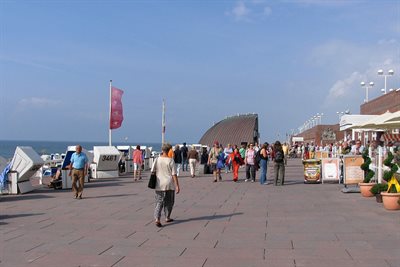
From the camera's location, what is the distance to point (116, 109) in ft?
95.1

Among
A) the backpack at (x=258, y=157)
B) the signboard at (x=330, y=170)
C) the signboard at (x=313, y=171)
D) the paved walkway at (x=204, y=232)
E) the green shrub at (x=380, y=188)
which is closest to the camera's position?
the paved walkway at (x=204, y=232)

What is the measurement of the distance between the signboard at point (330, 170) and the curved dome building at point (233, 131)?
64923mm

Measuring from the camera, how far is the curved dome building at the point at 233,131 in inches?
3452

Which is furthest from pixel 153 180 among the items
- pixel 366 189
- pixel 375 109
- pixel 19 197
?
pixel 375 109

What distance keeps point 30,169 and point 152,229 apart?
8.76 metres

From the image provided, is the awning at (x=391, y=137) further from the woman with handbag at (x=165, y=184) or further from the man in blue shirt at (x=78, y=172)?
the woman with handbag at (x=165, y=184)

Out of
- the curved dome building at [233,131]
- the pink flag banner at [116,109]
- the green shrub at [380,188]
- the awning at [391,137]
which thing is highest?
the curved dome building at [233,131]

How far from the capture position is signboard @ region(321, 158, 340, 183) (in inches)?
808

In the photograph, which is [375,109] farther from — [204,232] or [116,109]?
[204,232]

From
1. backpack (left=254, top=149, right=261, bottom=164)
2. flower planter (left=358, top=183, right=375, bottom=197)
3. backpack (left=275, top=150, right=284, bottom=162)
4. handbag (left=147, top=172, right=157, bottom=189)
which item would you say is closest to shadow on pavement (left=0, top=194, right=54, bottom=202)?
handbag (left=147, top=172, right=157, bottom=189)

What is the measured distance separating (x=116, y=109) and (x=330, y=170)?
1298cm

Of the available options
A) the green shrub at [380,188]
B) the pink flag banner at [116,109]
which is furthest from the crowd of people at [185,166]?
the pink flag banner at [116,109]

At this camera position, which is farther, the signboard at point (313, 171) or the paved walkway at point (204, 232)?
the signboard at point (313, 171)

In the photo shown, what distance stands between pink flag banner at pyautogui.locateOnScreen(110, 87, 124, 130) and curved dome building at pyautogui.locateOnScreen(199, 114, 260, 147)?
2254 inches
